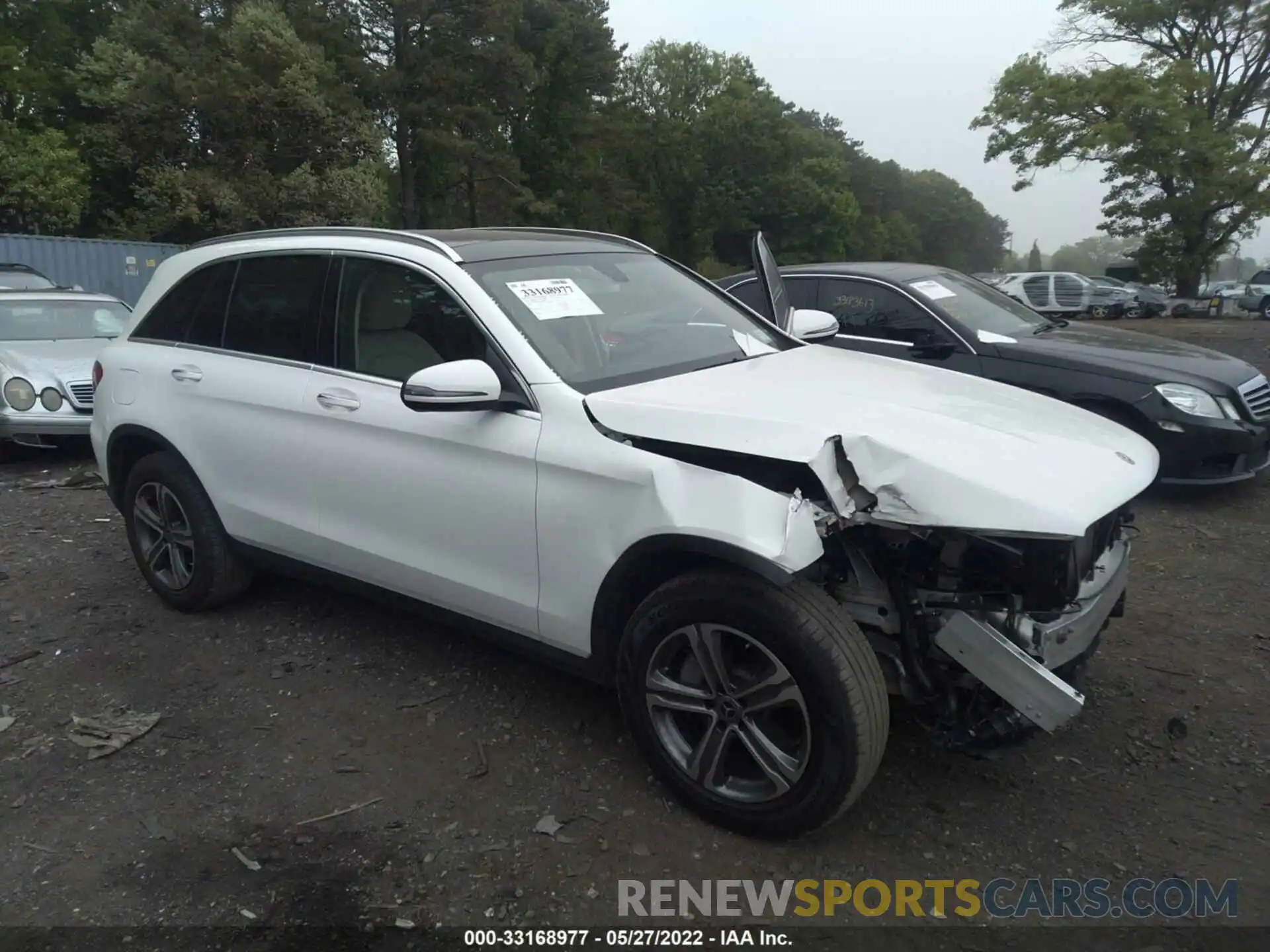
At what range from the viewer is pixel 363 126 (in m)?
27.6

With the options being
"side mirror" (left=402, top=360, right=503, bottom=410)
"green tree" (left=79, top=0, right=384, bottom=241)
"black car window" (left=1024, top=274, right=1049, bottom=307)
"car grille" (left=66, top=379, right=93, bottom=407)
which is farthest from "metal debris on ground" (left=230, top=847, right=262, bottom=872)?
"green tree" (left=79, top=0, right=384, bottom=241)

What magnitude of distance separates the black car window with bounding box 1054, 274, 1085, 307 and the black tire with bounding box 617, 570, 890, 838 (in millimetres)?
24324

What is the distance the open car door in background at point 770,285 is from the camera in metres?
4.14

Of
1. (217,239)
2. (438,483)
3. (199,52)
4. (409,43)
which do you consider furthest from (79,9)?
(438,483)

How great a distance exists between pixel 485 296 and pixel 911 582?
1.70 meters

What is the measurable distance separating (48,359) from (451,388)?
6.77 m

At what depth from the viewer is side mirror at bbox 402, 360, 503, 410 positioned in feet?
9.52

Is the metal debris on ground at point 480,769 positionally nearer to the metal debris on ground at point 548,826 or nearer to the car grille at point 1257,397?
the metal debris on ground at point 548,826

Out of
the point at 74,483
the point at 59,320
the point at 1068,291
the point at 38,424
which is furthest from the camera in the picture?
the point at 1068,291

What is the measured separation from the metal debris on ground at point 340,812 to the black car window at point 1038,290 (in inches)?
925

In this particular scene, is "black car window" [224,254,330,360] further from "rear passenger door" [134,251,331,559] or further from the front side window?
the front side window

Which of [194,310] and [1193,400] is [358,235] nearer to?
[194,310]

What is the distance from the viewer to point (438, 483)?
3.26 m

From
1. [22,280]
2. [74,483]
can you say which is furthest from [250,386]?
[22,280]
